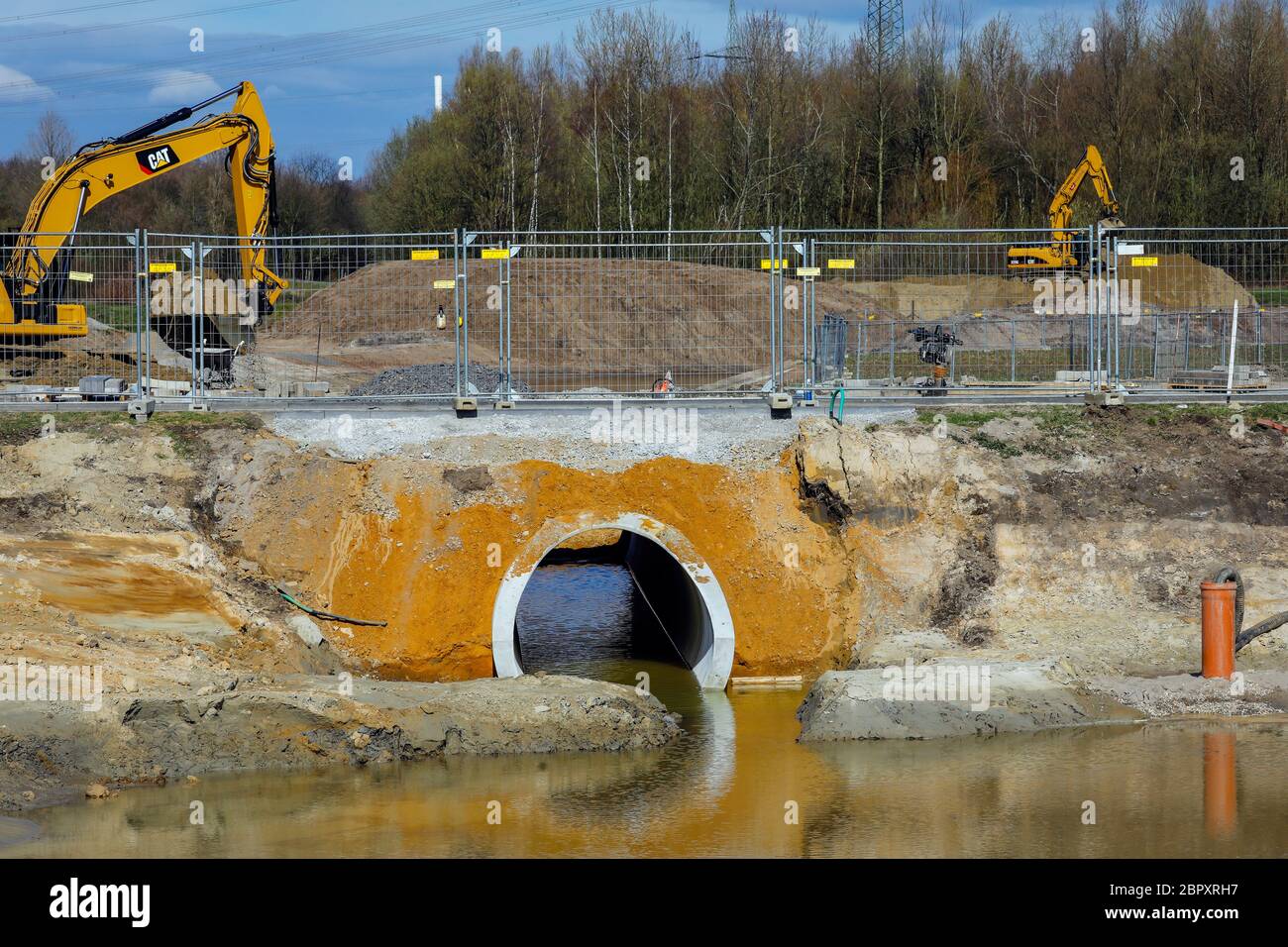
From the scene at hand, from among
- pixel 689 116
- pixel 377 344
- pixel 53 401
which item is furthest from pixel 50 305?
pixel 689 116

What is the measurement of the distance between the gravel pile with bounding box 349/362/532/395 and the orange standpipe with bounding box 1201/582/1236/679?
9.42m

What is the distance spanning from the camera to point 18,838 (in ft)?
35.0

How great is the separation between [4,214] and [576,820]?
4354 cm

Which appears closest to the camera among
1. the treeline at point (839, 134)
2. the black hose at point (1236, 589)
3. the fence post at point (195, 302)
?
the black hose at point (1236, 589)

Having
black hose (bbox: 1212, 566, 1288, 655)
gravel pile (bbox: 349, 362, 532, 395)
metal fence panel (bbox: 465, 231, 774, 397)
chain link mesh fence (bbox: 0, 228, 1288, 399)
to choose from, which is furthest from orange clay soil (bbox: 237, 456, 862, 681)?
metal fence panel (bbox: 465, 231, 774, 397)

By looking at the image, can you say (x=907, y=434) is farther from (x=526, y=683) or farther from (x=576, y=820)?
(x=576, y=820)

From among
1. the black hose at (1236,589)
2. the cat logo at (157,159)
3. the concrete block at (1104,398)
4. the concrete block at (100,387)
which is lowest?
the black hose at (1236,589)

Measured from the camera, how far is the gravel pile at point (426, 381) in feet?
64.8

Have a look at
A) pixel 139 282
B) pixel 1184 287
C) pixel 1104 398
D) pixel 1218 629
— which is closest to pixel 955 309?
pixel 1184 287

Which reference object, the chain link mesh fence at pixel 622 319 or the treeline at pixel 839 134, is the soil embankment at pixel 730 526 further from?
the treeline at pixel 839 134

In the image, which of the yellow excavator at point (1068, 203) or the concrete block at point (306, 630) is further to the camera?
the yellow excavator at point (1068, 203)

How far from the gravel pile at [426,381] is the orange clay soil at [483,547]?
3412 mm

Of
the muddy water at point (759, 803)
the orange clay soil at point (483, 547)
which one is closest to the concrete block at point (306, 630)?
the orange clay soil at point (483, 547)

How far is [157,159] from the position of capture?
2273 centimetres
